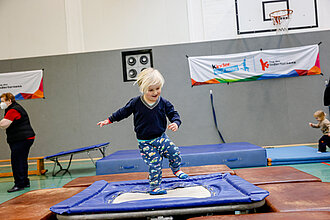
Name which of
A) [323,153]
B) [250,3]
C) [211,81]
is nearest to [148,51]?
[211,81]

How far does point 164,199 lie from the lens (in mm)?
1738

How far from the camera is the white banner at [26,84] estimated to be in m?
7.25

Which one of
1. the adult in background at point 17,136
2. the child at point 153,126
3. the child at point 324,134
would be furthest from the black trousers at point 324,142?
the adult in background at point 17,136

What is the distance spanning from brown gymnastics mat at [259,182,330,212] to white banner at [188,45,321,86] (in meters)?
5.03

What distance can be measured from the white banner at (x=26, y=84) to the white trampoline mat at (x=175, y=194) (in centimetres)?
603

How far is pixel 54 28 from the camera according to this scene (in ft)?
24.1

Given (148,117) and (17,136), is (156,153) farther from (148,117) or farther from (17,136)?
(17,136)

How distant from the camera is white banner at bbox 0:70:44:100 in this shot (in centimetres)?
725

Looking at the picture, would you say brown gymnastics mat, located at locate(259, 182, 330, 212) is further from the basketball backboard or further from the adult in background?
the basketball backboard

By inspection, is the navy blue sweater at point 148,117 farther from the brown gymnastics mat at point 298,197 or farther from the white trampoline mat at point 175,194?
the brown gymnastics mat at point 298,197

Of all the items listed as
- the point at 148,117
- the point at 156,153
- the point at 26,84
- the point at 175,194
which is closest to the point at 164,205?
the point at 175,194

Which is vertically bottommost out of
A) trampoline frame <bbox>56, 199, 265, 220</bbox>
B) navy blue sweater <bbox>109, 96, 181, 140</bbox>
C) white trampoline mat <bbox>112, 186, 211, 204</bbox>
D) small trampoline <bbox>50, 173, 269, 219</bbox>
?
white trampoline mat <bbox>112, 186, 211, 204</bbox>

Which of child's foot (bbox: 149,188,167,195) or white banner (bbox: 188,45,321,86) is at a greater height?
white banner (bbox: 188,45,321,86)

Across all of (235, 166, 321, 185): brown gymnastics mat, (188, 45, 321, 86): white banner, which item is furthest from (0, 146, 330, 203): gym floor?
(188, 45, 321, 86): white banner
